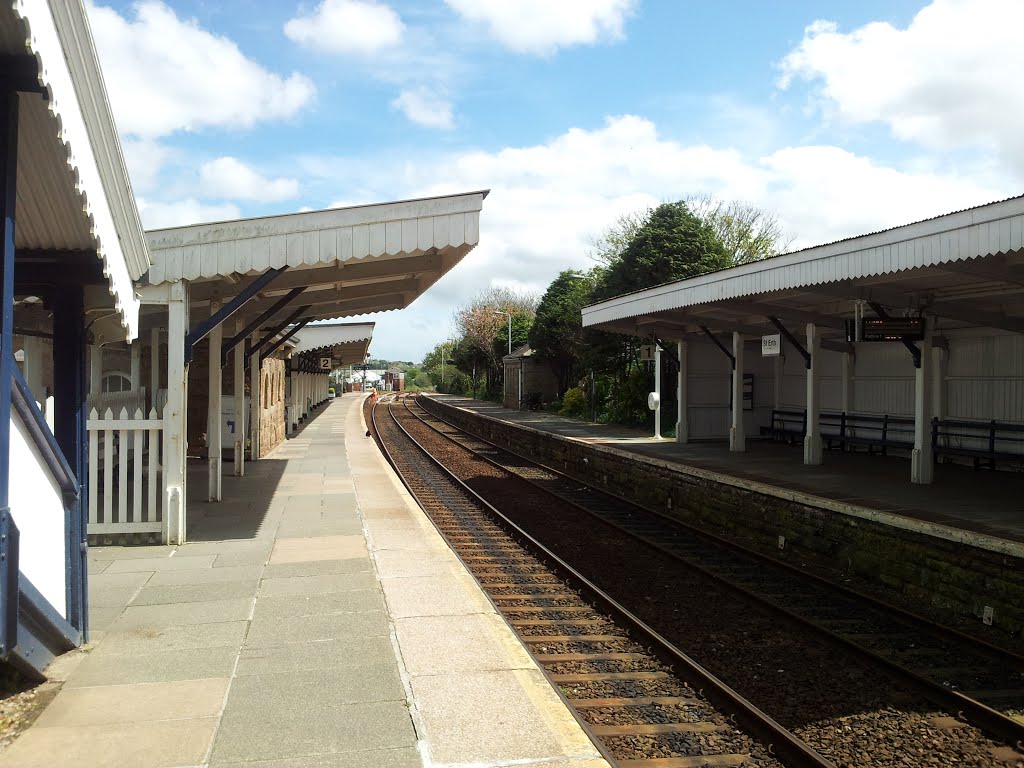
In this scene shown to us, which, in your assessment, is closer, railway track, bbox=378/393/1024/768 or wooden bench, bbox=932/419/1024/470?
railway track, bbox=378/393/1024/768

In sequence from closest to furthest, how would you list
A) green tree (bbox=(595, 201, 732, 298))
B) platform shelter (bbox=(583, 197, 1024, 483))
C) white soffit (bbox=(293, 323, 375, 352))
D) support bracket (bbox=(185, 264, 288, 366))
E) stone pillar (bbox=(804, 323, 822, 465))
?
1. support bracket (bbox=(185, 264, 288, 366))
2. platform shelter (bbox=(583, 197, 1024, 483))
3. stone pillar (bbox=(804, 323, 822, 465))
4. white soffit (bbox=(293, 323, 375, 352))
5. green tree (bbox=(595, 201, 732, 298))

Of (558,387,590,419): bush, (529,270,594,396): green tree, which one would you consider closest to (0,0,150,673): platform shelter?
(558,387,590,419): bush

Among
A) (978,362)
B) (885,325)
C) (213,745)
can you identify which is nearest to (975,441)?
(978,362)

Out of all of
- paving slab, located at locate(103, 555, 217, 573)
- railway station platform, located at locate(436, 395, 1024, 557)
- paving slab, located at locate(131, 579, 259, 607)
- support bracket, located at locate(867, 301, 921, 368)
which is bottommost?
paving slab, located at locate(103, 555, 217, 573)

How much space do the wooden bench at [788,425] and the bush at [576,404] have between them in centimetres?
1380

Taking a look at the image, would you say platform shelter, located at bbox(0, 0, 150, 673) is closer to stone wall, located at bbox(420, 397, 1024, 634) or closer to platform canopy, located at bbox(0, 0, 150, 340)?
platform canopy, located at bbox(0, 0, 150, 340)

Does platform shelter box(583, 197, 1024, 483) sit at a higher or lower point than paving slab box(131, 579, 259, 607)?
higher

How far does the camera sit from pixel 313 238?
8.21 m

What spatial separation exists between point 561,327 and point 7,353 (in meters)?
35.7

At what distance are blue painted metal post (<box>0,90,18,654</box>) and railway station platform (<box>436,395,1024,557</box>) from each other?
7.06 m

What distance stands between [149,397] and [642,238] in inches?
743

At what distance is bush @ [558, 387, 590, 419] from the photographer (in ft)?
108

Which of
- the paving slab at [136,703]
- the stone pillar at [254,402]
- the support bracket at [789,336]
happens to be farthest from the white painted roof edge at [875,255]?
the stone pillar at [254,402]

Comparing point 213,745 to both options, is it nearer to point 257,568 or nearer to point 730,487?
point 257,568
